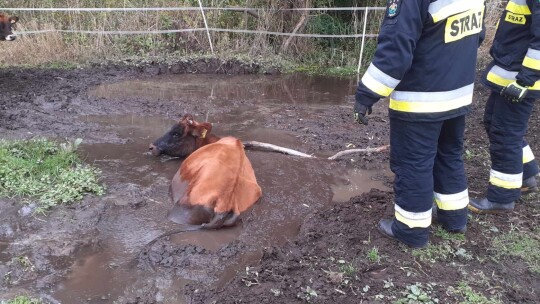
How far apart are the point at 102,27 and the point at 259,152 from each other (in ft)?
22.4

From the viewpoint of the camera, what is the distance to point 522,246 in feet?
12.1

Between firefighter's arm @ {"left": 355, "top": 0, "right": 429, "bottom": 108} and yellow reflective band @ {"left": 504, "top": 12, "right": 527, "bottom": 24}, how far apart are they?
124 cm

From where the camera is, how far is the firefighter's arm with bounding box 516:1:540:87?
3.54 m


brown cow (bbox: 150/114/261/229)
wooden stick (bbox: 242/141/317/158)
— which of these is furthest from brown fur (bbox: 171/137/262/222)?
wooden stick (bbox: 242/141/317/158)

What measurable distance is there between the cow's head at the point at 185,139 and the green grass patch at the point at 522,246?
117 inches

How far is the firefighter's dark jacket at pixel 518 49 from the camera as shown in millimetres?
3605

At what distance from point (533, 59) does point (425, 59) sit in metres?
1.03

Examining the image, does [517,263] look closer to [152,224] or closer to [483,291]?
[483,291]

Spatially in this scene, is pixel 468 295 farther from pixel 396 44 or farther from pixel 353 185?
pixel 353 185

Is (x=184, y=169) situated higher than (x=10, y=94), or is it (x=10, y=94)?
(x=184, y=169)

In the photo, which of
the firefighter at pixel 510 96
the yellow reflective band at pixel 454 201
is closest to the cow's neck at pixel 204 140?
the yellow reflective band at pixel 454 201

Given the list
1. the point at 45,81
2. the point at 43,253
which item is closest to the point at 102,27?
the point at 45,81

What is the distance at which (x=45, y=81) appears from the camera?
864 centimetres

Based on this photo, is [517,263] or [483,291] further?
[517,263]
